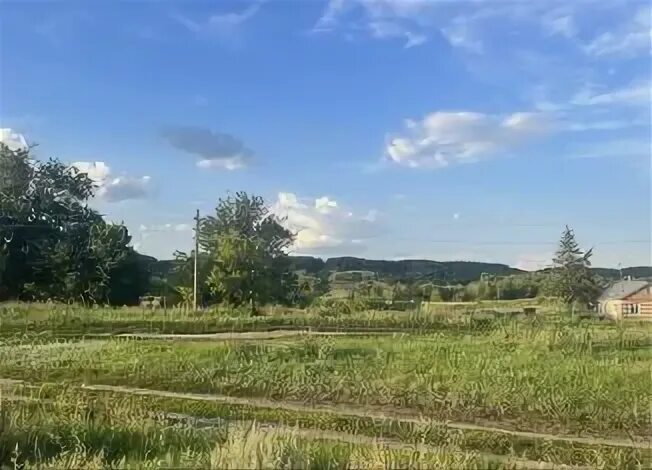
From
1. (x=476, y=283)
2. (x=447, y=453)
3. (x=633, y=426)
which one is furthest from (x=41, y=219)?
(x=447, y=453)

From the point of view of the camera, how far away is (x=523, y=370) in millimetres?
14172

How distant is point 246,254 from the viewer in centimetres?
3984

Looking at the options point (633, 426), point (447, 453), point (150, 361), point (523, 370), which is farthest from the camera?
point (150, 361)

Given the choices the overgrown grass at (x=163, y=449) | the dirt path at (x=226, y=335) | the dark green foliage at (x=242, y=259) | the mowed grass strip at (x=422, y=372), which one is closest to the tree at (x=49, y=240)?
the dark green foliage at (x=242, y=259)

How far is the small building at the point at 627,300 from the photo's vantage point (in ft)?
128

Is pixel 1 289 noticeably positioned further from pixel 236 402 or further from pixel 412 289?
pixel 236 402

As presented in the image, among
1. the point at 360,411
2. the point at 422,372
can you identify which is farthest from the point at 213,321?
the point at 360,411

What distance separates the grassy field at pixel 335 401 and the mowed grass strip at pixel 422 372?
4 centimetres

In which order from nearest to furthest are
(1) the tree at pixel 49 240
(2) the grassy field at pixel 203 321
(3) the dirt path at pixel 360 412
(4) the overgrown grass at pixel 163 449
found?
(4) the overgrown grass at pixel 163 449 → (3) the dirt path at pixel 360 412 → (2) the grassy field at pixel 203 321 → (1) the tree at pixel 49 240

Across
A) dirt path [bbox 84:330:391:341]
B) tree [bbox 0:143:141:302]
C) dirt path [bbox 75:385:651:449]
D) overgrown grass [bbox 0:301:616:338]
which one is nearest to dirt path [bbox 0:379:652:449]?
dirt path [bbox 75:385:651:449]

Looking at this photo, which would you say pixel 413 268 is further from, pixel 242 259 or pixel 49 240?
pixel 49 240

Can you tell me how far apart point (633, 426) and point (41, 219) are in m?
40.5

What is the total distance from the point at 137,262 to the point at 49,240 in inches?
207

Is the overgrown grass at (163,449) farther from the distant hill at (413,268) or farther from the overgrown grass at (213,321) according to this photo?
the distant hill at (413,268)
